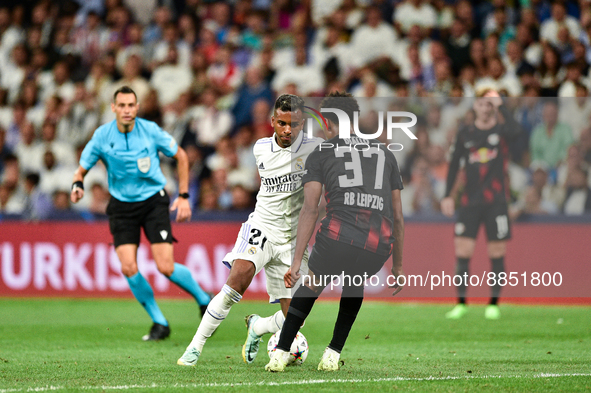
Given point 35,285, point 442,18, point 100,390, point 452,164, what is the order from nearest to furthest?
point 100,390, point 452,164, point 35,285, point 442,18

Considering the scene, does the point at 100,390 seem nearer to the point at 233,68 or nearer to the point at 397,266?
the point at 397,266

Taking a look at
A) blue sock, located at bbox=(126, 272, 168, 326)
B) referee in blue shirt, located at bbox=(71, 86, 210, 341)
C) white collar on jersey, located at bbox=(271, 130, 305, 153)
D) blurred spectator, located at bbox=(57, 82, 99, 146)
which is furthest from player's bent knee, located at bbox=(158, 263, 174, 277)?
blurred spectator, located at bbox=(57, 82, 99, 146)

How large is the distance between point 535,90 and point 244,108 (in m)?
4.65

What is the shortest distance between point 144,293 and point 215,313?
197cm

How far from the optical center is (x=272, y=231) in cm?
594

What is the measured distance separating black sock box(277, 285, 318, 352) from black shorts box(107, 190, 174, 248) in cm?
249

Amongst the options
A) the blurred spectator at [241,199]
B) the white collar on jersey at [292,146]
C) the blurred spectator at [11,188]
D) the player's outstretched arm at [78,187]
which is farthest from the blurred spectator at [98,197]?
the white collar on jersey at [292,146]

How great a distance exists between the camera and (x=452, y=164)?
9.70 meters

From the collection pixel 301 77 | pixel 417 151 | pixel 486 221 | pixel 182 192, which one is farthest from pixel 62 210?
pixel 486 221

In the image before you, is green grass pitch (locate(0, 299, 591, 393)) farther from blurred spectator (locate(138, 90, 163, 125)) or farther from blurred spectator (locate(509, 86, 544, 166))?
blurred spectator (locate(138, 90, 163, 125))

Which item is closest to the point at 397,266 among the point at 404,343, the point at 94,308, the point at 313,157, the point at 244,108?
the point at 313,157

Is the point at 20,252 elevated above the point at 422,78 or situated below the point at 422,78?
below

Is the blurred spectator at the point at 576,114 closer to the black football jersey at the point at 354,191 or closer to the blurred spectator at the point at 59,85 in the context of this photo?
the black football jersey at the point at 354,191

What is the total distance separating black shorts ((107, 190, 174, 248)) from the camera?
756cm
